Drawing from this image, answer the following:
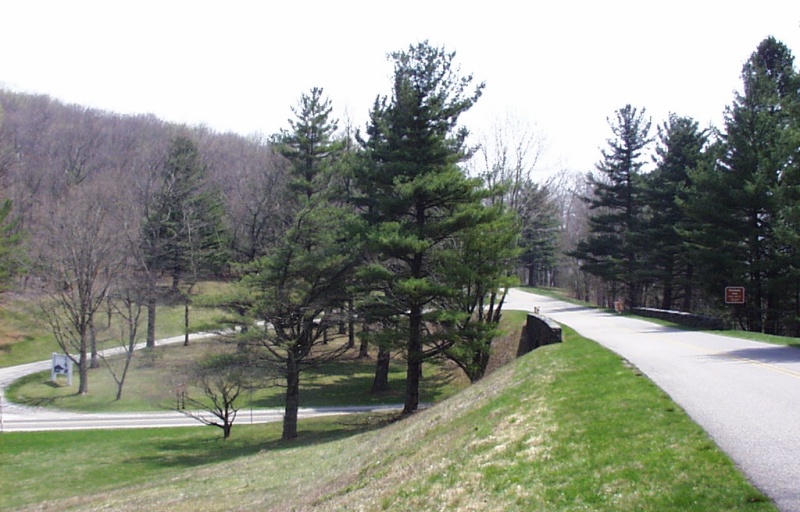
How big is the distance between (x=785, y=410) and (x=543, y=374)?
5.53 meters

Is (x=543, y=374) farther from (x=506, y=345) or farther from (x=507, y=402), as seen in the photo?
(x=506, y=345)

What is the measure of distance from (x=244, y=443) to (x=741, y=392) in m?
19.7

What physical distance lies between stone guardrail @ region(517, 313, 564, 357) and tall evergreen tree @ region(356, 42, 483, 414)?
365 centimetres

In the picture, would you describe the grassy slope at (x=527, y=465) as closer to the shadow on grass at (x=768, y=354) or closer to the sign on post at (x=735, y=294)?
the shadow on grass at (x=768, y=354)

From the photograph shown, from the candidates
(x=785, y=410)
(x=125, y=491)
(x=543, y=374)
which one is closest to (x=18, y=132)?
(x=125, y=491)

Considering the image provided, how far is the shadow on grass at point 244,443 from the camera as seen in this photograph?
882 inches

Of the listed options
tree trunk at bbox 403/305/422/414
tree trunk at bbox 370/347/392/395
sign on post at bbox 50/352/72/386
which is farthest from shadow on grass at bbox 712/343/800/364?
sign on post at bbox 50/352/72/386

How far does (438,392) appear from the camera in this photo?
106ft

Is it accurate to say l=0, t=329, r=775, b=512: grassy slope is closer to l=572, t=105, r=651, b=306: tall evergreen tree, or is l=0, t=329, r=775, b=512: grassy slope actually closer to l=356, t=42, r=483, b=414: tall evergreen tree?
l=356, t=42, r=483, b=414: tall evergreen tree

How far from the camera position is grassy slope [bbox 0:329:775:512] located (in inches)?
257

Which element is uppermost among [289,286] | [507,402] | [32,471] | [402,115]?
[402,115]

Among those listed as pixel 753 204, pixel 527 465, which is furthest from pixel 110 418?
pixel 753 204

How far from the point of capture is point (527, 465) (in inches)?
311

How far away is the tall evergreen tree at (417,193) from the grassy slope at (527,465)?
7.46 m
